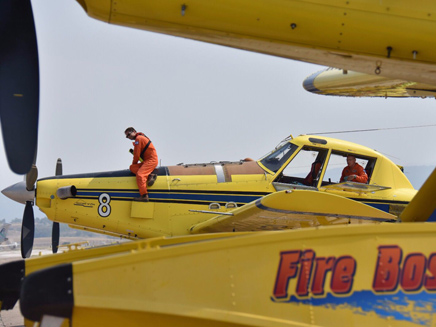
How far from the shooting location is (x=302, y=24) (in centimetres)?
520

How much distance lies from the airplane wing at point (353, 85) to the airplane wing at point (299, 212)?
2615mm

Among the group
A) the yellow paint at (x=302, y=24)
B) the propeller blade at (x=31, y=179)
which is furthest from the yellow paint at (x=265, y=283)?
the propeller blade at (x=31, y=179)

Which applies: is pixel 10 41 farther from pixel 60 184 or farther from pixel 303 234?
pixel 60 184

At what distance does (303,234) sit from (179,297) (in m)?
1.07

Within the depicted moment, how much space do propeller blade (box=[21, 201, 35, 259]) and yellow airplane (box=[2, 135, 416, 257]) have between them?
100 centimetres

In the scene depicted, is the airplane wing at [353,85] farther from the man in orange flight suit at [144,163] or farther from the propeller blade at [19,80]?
the propeller blade at [19,80]

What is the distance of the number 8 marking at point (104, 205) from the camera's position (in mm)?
10297

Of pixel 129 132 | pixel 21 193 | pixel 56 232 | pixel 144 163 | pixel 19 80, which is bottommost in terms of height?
pixel 56 232

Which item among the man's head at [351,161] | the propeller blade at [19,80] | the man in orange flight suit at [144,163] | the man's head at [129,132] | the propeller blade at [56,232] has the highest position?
the propeller blade at [19,80]

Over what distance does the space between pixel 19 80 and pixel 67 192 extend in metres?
5.25

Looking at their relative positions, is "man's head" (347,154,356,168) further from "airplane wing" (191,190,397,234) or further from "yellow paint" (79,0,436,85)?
"yellow paint" (79,0,436,85)

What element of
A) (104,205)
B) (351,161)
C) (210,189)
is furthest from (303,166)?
(104,205)

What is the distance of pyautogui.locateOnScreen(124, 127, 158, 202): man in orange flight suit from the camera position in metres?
10.2

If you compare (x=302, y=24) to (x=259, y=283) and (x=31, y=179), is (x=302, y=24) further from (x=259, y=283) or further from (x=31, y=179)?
(x=31, y=179)
